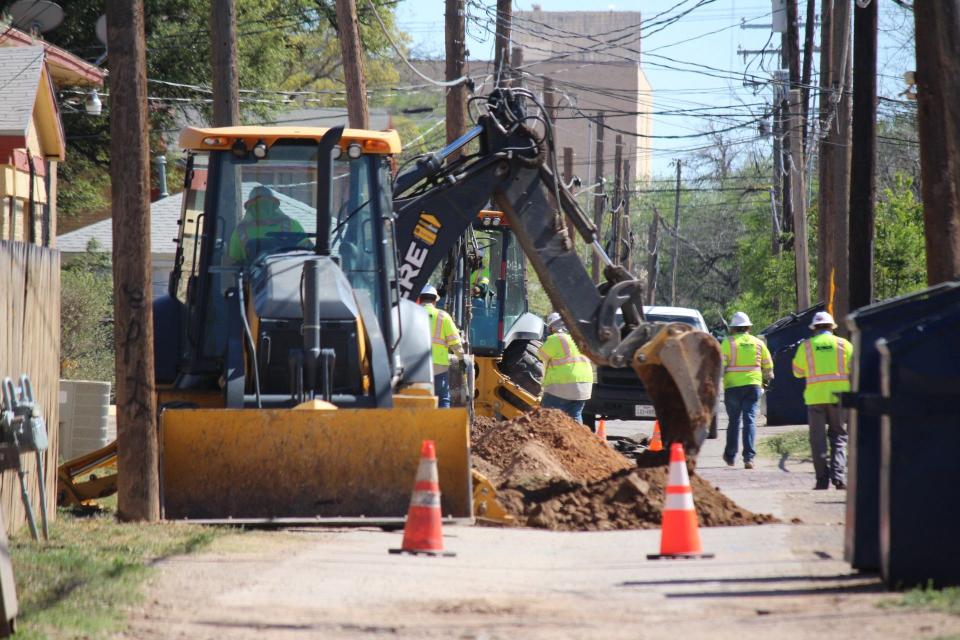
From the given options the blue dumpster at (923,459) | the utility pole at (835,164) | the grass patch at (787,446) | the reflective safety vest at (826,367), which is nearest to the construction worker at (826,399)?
the reflective safety vest at (826,367)

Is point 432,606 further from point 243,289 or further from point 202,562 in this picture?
point 243,289

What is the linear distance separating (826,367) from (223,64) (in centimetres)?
845

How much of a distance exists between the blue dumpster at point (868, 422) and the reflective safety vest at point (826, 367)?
7245mm

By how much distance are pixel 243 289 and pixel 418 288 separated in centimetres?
302

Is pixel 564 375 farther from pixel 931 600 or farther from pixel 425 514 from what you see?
pixel 931 600

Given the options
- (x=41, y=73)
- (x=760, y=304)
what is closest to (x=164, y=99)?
(x=41, y=73)

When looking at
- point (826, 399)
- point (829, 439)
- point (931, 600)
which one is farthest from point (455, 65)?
point (931, 600)

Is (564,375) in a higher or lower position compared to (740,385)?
higher

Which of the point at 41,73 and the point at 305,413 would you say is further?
the point at 41,73

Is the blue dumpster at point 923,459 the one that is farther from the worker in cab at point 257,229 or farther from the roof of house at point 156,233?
the roof of house at point 156,233

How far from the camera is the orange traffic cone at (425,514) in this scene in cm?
892

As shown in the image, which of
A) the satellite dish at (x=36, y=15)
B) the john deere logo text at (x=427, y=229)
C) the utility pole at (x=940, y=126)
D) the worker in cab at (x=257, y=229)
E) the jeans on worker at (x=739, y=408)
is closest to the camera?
the worker in cab at (x=257, y=229)

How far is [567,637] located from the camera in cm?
639

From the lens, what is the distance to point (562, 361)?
1655 cm
